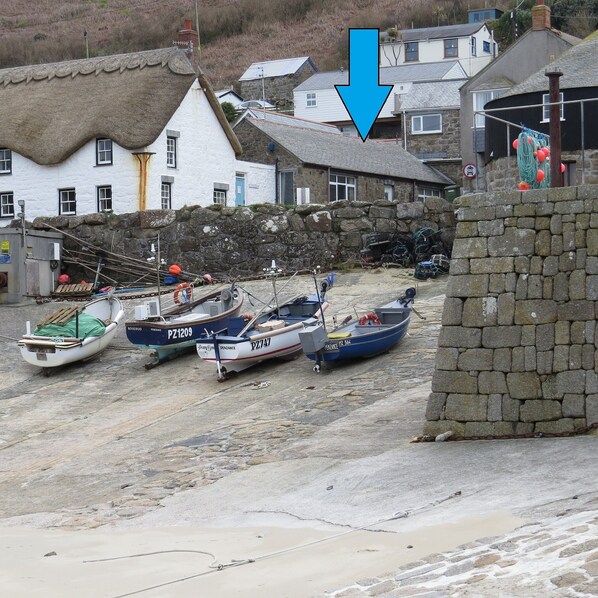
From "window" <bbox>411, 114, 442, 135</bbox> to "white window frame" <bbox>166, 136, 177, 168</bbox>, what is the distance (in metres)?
16.8

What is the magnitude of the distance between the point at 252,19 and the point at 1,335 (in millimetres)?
85343

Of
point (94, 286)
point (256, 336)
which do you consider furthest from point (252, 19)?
point (256, 336)

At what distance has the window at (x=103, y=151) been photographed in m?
36.1

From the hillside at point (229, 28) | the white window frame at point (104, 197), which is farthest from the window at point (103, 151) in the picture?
the hillside at point (229, 28)

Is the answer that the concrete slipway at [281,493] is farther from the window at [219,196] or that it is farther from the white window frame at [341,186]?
the white window frame at [341,186]

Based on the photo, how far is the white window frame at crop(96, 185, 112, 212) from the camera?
35844 millimetres


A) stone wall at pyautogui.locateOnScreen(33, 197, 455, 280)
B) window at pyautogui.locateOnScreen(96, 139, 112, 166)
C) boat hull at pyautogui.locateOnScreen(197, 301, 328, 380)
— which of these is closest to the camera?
boat hull at pyautogui.locateOnScreen(197, 301, 328, 380)

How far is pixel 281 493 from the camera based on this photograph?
13.5 meters

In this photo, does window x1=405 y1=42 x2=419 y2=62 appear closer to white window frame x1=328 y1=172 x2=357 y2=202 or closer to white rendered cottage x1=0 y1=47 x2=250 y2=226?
white window frame x1=328 y1=172 x2=357 y2=202

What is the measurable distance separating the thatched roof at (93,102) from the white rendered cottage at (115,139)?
0.11ft

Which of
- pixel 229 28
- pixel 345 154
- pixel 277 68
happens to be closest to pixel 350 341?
pixel 345 154

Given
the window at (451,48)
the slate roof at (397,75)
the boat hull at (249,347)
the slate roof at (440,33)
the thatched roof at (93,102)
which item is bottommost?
the boat hull at (249,347)

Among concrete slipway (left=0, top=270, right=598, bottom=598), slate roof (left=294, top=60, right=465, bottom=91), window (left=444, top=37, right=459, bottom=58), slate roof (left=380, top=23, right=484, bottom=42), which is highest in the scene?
slate roof (left=380, top=23, right=484, bottom=42)

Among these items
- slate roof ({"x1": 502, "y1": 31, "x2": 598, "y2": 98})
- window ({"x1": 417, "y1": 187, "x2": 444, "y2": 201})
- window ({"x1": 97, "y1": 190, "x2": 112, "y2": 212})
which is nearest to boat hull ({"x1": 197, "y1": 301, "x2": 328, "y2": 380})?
slate roof ({"x1": 502, "y1": 31, "x2": 598, "y2": 98})
